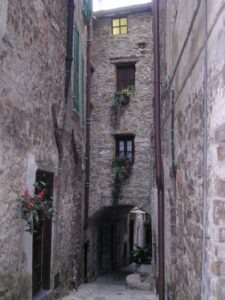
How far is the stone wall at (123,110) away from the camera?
36.4 feet

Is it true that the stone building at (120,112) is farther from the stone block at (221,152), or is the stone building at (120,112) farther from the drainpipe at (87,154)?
the stone block at (221,152)

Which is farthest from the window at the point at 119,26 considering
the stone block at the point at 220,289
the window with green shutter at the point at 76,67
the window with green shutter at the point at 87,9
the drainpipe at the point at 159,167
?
the stone block at the point at 220,289

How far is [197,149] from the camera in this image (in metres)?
3.77

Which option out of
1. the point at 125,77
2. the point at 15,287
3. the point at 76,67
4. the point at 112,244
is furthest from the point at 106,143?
the point at 15,287

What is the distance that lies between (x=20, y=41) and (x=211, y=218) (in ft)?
12.3

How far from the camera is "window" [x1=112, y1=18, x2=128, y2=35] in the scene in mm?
11867

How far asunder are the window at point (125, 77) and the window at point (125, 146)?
148 cm

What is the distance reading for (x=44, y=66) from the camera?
6582 millimetres

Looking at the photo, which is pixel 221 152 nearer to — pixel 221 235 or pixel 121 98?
pixel 221 235

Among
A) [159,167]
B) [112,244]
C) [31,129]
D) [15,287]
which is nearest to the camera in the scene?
[15,287]

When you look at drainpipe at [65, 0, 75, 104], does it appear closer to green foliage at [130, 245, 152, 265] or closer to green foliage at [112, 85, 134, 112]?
green foliage at [112, 85, 134, 112]

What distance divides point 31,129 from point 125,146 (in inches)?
228

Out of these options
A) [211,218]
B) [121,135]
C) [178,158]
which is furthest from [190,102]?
[121,135]

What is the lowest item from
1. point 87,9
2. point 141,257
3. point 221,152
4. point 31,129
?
point 141,257
